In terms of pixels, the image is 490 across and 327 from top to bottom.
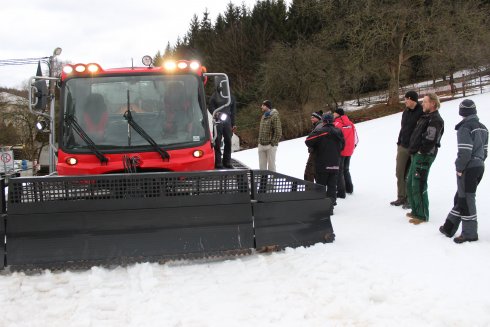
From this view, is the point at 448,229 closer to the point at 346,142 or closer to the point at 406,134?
the point at 406,134

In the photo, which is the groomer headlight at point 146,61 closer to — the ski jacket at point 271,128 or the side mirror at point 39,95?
the side mirror at point 39,95

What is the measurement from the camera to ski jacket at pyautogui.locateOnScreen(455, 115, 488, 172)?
5113 mm

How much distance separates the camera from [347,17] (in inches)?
1095

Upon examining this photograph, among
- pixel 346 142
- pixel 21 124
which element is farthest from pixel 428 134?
pixel 21 124

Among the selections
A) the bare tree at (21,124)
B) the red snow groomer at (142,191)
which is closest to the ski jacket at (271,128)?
the red snow groomer at (142,191)

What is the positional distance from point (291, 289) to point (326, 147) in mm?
3377

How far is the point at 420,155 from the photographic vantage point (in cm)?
600

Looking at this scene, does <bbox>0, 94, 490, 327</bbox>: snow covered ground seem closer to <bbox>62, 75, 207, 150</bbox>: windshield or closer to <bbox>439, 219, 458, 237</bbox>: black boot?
<bbox>439, 219, 458, 237</bbox>: black boot

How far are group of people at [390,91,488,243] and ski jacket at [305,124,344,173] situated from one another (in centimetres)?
100

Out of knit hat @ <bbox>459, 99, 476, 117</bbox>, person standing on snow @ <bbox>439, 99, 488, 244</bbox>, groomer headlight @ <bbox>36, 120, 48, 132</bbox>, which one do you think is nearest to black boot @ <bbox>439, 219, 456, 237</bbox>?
person standing on snow @ <bbox>439, 99, 488, 244</bbox>

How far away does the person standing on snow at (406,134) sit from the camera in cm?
673

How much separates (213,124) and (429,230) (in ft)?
10.2

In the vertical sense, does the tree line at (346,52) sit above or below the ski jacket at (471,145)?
above

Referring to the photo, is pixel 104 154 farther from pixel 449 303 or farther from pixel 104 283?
pixel 449 303
